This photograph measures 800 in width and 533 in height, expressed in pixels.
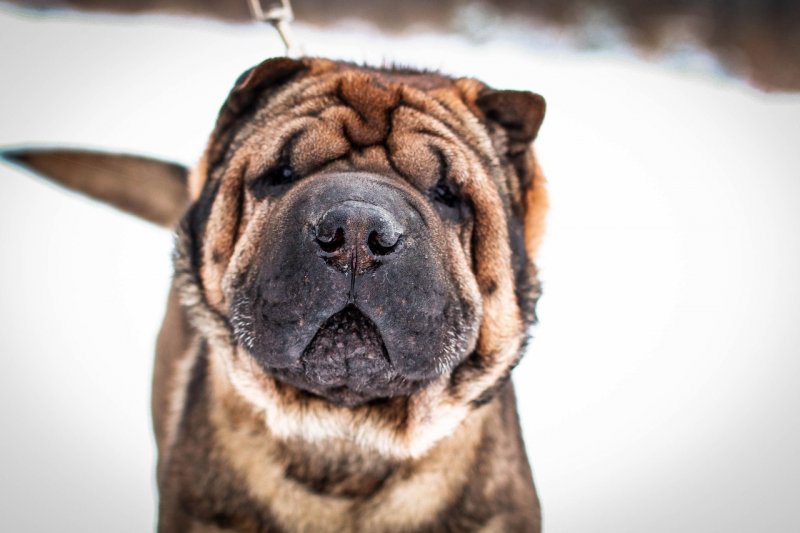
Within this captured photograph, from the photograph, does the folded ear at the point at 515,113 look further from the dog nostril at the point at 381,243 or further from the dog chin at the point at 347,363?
the dog chin at the point at 347,363

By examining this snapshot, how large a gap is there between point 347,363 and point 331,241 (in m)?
0.36

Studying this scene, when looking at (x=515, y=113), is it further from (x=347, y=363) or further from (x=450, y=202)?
(x=347, y=363)

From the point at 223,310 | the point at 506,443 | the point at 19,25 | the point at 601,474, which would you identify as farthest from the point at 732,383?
the point at 19,25

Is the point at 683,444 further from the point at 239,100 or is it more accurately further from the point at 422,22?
the point at 422,22

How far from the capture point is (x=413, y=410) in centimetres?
207

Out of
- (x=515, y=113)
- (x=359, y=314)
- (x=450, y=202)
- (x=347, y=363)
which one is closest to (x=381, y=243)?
(x=359, y=314)

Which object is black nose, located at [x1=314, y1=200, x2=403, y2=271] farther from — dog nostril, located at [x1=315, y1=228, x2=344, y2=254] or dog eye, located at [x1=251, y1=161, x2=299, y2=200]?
dog eye, located at [x1=251, y1=161, x2=299, y2=200]

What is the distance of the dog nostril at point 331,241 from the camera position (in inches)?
61.5

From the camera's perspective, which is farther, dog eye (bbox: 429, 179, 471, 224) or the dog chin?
dog eye (bbox: 429, 179, 471, 224)

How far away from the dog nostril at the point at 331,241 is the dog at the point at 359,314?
5 centimetres

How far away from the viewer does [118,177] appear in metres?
3.14

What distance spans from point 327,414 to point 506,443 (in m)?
0.80

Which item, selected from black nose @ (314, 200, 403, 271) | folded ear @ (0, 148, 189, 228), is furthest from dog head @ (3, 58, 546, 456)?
folded ear @ (0, 148, 189, 228)

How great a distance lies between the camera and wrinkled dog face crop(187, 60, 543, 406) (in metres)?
1.61
